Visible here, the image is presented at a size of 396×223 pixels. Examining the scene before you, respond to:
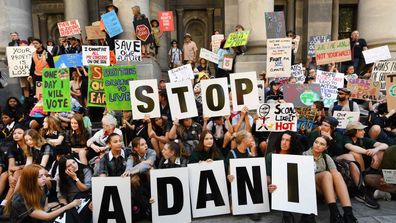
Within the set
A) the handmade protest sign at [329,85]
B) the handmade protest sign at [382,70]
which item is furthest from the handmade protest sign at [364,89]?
the handmade protest sign at [382,70]

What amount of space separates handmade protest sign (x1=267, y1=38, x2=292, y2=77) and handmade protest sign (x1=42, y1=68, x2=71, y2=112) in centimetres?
459

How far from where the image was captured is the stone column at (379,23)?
945 cm

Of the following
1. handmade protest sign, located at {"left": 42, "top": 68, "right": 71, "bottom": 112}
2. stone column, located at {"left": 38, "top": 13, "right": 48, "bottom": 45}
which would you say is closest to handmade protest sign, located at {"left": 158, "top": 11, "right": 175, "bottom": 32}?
handmade protest sign, located at {"left": 42, "top": 68, "right": 71, "bottom": 112}

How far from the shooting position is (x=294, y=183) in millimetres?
4168

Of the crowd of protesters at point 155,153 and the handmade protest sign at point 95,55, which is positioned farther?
the handmade protest sign at point 95,55

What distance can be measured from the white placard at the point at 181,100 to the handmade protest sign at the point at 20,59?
5325mm

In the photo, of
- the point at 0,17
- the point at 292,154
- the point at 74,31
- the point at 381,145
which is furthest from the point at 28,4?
the point at 381,145

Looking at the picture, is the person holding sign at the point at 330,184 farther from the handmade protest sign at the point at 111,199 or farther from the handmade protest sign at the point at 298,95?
the handmade protest sign at the point at 111,199

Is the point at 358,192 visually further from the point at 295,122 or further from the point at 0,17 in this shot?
the point at 0,17

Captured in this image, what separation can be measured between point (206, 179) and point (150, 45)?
5.53 m

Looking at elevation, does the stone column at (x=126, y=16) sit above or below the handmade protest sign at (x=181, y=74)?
above

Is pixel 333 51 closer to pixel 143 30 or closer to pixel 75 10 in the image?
pixel 143 30

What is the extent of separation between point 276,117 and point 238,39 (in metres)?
4.00

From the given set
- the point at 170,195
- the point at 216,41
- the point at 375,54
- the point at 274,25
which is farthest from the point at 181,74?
the point at 375,54
